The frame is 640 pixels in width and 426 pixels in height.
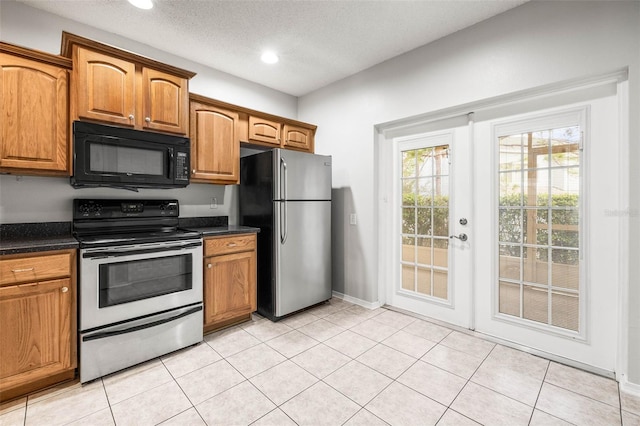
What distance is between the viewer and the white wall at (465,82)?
1.91 m

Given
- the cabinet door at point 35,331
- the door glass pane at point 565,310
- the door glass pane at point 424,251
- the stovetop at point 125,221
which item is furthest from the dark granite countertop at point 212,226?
the door glass pane at point 565,310

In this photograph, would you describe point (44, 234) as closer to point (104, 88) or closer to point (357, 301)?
point (104, 88)

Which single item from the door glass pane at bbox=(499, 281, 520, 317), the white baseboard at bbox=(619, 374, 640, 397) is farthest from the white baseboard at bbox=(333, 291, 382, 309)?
the white baseboard at bbox=(619, 374, 640, 397)

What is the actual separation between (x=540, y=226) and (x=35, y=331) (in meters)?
3.64

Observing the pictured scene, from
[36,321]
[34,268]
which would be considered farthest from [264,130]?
[36,321]

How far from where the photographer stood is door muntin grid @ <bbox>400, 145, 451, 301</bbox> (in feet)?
9.76

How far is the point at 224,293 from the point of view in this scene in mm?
2793

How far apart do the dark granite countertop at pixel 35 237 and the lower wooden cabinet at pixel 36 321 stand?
5 cm

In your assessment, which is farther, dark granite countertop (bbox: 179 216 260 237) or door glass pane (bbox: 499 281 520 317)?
dark granite countertop (bbox: 179 216 260 237)

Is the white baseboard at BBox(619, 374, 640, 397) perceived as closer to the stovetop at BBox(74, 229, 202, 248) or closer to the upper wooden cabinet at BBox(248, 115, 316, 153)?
the stovetop at BBox(74, 229, 202, 248)

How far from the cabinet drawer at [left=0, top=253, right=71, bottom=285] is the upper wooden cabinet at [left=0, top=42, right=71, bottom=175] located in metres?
0.68

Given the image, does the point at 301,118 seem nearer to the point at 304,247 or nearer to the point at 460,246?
the point at 304,247

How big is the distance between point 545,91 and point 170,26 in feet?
10.3

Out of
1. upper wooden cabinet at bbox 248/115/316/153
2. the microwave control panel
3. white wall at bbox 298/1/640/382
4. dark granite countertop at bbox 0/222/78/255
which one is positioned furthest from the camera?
upper wooden cabinet at bbox 248/115/316/153
